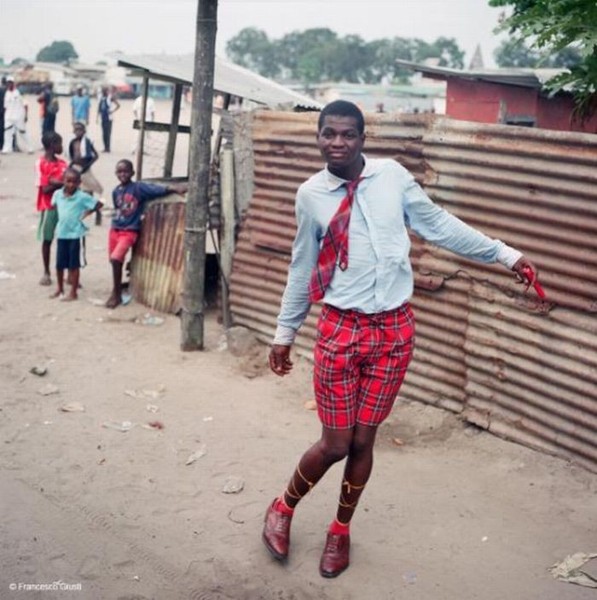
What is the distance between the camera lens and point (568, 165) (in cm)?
399

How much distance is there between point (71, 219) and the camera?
7.14m

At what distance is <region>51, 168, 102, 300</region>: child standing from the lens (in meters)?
7.10

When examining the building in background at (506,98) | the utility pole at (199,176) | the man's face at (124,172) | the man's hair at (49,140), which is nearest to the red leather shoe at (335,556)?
the utility pole at (199,176)

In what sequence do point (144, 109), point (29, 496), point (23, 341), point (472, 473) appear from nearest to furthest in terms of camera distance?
point (29, 496), point (472, 473), point (23, 341), point (144, 109)

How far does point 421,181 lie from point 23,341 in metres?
3.46

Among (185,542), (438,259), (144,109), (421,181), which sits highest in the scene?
(144,109)

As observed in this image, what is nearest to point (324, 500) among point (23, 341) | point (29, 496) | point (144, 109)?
point (29, 496)

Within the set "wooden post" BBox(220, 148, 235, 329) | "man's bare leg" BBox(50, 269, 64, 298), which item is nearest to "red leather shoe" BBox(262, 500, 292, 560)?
"wooden post" BBox(220, 148, 235, 329)

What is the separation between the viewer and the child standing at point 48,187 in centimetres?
752

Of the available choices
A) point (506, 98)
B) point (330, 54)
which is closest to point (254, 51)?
point (330, 54)

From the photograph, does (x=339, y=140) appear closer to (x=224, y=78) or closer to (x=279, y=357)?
(x=279, y=357)

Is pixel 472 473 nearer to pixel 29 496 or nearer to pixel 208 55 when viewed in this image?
pixel 29 496

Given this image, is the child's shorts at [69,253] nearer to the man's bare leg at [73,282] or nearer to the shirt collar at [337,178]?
the man's bare leg at [73,282]

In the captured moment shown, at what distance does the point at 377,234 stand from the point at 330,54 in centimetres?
8561
